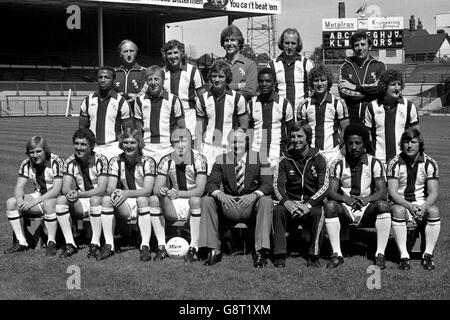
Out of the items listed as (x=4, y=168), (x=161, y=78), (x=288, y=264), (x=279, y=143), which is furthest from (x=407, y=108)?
(x=4, y=168)

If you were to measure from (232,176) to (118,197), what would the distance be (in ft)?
3.41

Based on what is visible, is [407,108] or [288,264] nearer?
[288,264]

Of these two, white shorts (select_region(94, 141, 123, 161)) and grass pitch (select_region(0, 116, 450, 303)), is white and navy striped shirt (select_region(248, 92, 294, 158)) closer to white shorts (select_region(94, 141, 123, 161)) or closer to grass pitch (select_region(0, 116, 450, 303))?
grass pitch (select_region(0, 116, 450, 303))

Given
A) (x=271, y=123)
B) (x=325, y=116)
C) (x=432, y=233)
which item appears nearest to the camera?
(x=432, y=233)

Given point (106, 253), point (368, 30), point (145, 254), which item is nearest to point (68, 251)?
point (106, 253)

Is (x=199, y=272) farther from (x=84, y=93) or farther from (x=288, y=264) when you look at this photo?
(x=84, y=93)

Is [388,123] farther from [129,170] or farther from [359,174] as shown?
[129,170]

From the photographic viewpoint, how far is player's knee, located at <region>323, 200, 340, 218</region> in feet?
17.4

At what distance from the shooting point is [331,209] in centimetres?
530

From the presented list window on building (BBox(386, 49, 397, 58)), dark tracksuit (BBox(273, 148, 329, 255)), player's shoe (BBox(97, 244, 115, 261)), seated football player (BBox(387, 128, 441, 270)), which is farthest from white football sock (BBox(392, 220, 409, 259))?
window on building (BBox(386, 49, 397, 58))

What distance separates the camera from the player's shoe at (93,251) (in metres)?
5.55

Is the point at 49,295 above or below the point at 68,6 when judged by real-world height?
below

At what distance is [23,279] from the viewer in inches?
191

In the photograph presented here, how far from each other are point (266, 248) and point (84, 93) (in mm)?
33548
